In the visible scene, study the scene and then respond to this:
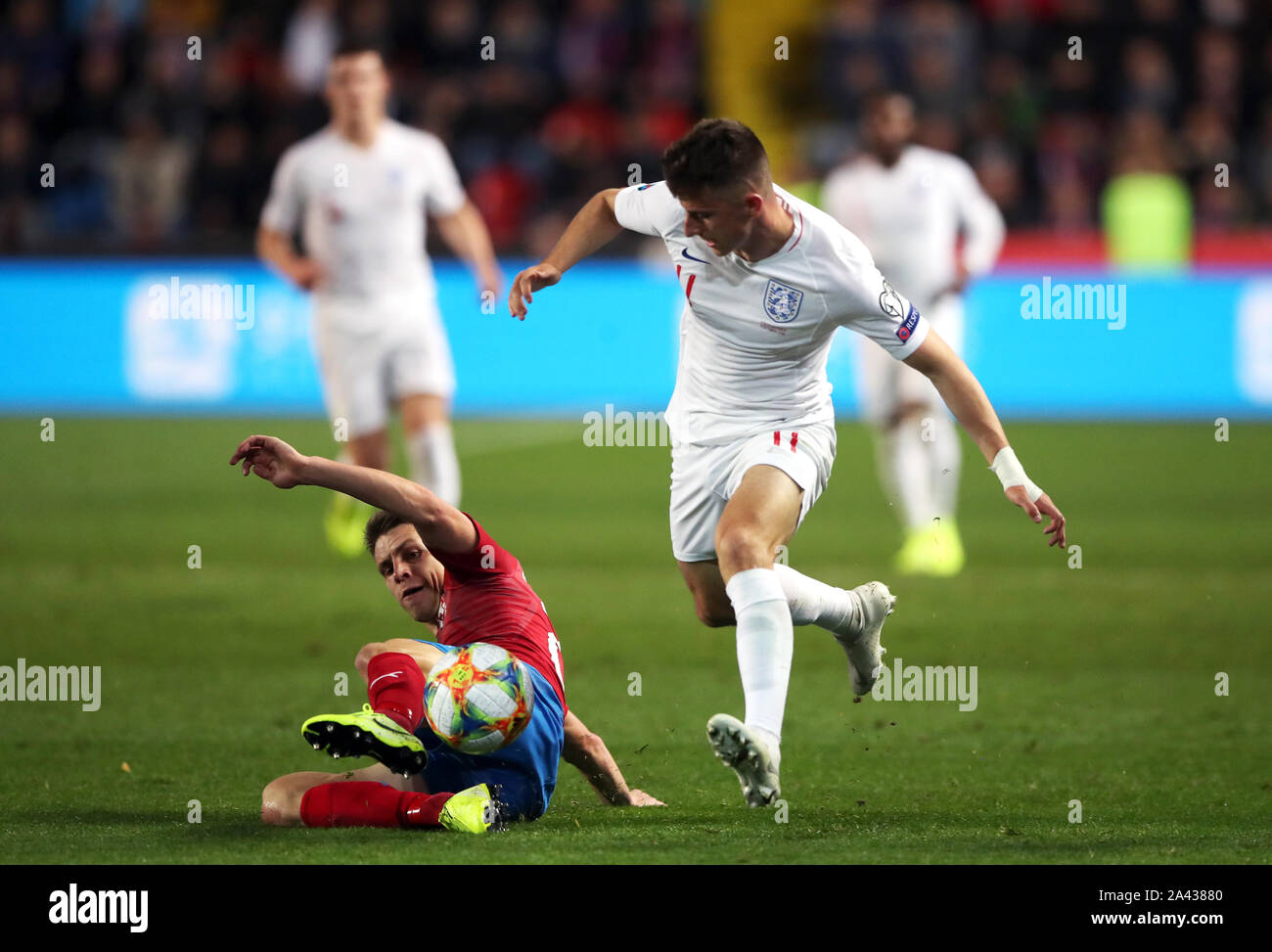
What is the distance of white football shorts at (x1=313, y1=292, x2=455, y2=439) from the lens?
10.4 m

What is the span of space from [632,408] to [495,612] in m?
11.2

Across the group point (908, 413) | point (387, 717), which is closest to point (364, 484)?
point (387, 717)

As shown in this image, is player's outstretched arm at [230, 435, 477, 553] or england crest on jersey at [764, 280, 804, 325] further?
england crest on jersey at [764, 280, 804, 325]

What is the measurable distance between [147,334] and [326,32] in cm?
484

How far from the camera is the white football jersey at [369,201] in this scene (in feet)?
34.7

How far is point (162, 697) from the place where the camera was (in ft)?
24.0

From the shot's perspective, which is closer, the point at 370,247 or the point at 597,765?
the point at 597,765

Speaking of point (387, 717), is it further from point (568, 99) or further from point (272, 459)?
point (568, 99)

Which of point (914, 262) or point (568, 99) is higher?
point (568, 99)

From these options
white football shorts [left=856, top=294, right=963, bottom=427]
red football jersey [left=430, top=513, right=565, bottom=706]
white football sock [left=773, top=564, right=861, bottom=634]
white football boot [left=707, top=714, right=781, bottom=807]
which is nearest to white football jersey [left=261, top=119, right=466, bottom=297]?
white football shorts [left=856, top=294, right=963, bottom=427]

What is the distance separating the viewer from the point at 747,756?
4742mm

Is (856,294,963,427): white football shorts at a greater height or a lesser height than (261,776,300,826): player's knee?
greater

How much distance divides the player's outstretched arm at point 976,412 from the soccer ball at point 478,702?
1453mm

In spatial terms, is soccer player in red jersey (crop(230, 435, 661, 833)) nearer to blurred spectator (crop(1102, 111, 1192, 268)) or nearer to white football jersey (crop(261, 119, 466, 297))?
white football jersey (crop(261, 119, 466, 297))
